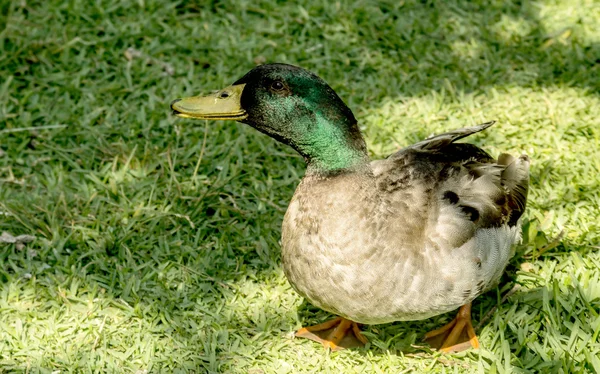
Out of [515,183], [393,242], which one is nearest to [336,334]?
[393,242]

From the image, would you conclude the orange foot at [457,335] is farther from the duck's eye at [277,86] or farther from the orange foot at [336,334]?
the duck's eye at [277,86]

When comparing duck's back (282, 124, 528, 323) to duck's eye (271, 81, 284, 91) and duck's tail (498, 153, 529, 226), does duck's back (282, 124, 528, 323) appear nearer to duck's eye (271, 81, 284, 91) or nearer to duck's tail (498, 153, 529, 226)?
duck's tail (498, 153, 529, 226)

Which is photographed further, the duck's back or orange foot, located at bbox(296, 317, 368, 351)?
orange foot, located at bbox(296, 317, 368, 351)

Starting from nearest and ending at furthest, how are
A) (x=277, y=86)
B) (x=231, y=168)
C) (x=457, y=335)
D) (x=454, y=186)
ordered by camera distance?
(x=277, y=86)
(x=454, y=186)
(x=457, y=335)
(x=231, y=168)

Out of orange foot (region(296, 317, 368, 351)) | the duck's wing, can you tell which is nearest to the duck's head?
the duck's wing

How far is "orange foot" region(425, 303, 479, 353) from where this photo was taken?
3.42 meters

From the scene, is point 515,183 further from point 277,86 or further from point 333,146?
point 277,86

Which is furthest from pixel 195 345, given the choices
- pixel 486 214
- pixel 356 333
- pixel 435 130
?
pixel 435 130

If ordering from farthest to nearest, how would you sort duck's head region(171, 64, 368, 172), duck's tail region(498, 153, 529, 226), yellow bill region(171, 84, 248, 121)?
1. duck's tail region(498, 153, 529, 226)
2. yellow bill region(171, 84, 248, 121)
3. duck's head region(171, 64, 368, 172)

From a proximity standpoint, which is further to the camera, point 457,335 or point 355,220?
point 457,335

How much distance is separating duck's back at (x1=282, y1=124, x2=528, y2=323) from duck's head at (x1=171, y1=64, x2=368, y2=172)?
3.9 inches

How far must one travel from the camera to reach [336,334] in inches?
138

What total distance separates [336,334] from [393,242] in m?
0.69

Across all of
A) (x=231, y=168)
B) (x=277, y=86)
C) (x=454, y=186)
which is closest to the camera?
(x=277, y=86)
